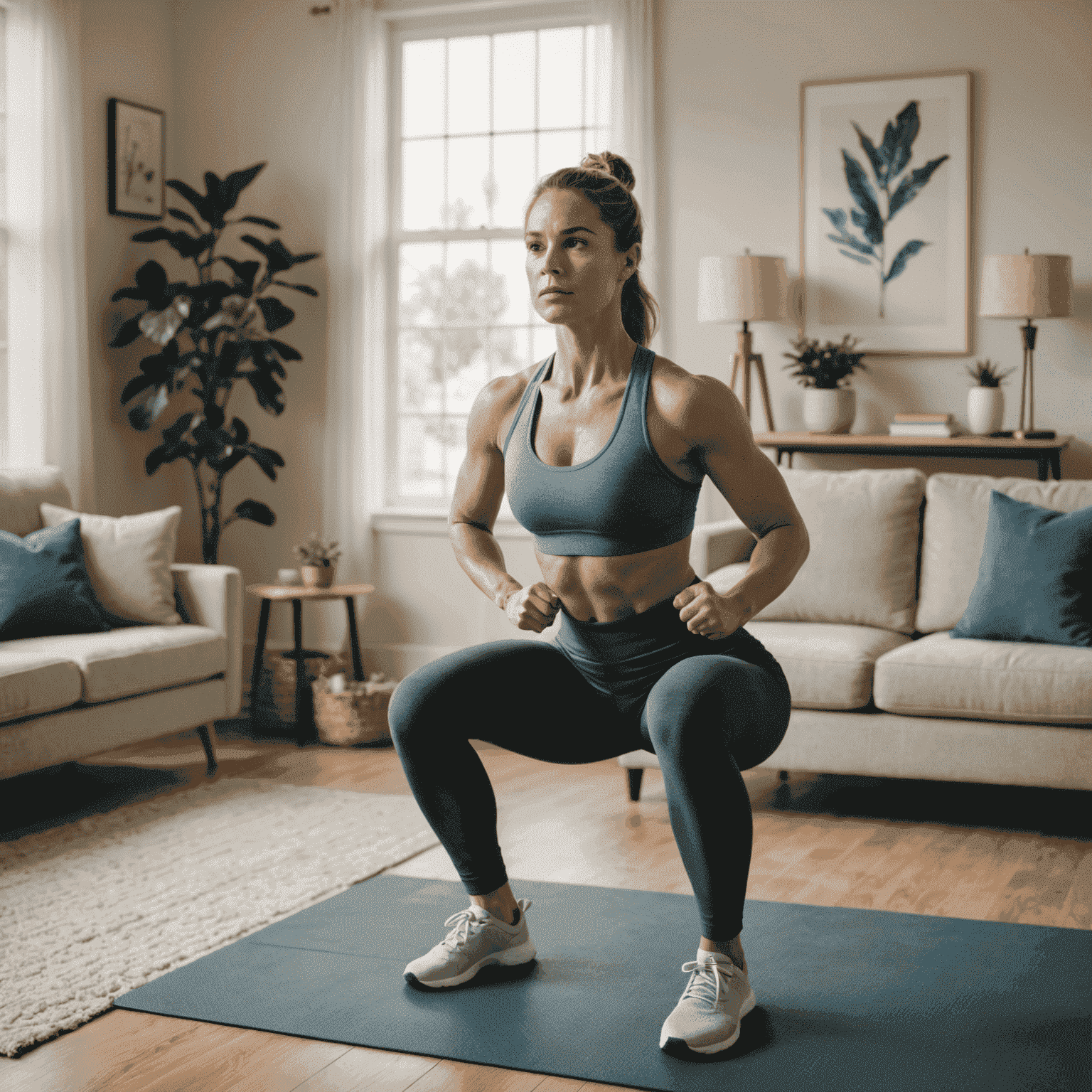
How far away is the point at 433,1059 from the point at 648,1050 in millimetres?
328

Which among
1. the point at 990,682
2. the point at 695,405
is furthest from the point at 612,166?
the point at 990,682

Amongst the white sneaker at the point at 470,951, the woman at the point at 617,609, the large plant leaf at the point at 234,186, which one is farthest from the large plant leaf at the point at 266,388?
the white sneaker at the point at 470,951

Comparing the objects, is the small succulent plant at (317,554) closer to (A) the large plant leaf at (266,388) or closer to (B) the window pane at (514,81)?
(A) the large plant leaf at (266,388)

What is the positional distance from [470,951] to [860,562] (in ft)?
6.92

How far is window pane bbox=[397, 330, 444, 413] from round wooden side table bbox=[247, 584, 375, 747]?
2.92 ft

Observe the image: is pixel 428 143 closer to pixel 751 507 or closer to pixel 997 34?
pixel 997 34

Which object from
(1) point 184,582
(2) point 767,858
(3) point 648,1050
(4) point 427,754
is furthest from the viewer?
(1) point 184,582

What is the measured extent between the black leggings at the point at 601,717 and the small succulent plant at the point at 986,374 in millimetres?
2608

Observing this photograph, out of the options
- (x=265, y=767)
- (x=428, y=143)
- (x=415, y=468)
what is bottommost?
(x=265, y=767)

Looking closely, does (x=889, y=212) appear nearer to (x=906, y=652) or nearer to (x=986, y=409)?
(x=986, y=409)

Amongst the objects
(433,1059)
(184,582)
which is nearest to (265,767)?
(184,582)

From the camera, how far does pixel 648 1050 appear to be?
2.06 metres

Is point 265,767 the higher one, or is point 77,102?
point 77,102

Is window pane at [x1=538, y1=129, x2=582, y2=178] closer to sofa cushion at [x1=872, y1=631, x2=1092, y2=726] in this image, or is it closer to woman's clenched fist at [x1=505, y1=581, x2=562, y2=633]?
sofa cushion at [x1=872, y1=631, x2=1092, y2=726]
